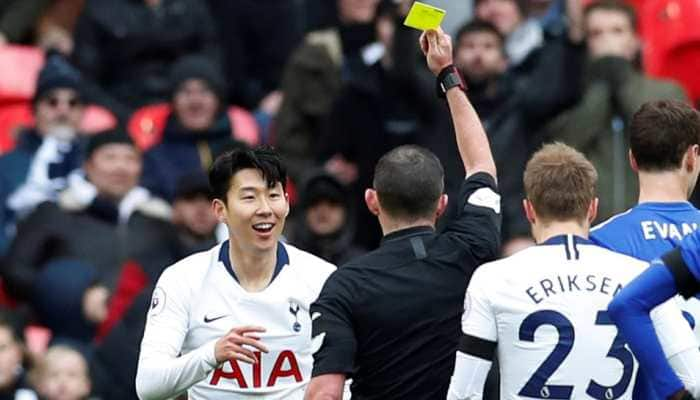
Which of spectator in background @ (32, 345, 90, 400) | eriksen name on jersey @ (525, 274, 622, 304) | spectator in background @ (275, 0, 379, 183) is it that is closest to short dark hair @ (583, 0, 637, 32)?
spectator in background @ (275, 0, 379, 183)

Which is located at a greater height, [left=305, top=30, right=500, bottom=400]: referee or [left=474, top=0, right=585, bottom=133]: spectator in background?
[left=474, top=0, right=585, bottom=133]: spectator in background

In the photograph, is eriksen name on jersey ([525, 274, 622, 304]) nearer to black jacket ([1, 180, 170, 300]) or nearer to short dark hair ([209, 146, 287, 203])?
short dark hair ([209, 146, 287, 203])

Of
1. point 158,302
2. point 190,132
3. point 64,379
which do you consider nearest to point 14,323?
point 64,379

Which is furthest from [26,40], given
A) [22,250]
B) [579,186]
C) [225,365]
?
[579,186]

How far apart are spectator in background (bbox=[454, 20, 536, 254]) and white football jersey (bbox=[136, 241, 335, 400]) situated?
419 cm

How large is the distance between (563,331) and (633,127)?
101 cm

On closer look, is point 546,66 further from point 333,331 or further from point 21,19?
point 333,331

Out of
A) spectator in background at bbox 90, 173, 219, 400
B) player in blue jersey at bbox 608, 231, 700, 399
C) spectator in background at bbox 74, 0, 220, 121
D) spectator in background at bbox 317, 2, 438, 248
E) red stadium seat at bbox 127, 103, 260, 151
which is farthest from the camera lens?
spectator in background at bbox 74, 0, 220, 121

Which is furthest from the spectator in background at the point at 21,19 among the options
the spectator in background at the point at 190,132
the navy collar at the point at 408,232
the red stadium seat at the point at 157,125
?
the navy collar at the point at 408,232

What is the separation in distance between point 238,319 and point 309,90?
221 inches

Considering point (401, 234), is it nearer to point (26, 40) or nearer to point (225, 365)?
point (225, 365)

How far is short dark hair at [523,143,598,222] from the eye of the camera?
782 centimetres

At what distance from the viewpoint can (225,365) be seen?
8.62 metres

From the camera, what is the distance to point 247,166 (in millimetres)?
8719
